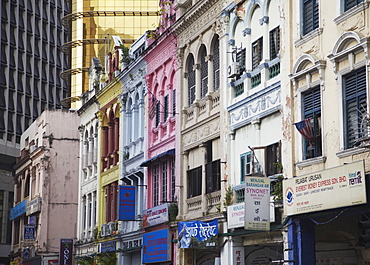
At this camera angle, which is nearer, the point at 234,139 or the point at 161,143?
the point at 234,139

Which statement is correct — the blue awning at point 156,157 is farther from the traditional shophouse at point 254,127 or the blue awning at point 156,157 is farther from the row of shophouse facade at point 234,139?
the traditional shophouse at point 254,127

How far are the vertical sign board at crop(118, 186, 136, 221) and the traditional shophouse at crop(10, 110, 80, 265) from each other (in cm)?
1765

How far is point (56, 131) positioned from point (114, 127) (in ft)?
44.2

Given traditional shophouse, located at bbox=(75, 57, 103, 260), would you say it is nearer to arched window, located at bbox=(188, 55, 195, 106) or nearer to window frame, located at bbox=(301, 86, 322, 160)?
arched window, located at bbox=(188, 55, 195, 106)

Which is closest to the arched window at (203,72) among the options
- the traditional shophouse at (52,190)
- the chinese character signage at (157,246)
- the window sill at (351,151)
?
the chinese character signage at (157,246)

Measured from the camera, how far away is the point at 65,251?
45031 mm

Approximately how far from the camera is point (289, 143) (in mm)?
21188

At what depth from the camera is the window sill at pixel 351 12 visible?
59.5 ft

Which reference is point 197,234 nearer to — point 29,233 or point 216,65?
point 216,65

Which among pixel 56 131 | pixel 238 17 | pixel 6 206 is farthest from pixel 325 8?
pixel 6 206

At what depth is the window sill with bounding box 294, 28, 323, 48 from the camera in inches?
788

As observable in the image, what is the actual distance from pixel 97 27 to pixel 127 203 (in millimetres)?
29128

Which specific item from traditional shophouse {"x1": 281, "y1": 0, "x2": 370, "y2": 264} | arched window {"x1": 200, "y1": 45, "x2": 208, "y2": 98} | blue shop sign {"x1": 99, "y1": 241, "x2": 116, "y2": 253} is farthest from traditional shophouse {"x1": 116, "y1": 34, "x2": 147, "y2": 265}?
traditional shophouse {"x1": 281, "y1": 0, "x2": 370, "y2": 264}

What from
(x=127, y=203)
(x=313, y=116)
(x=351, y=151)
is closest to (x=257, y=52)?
(x=313, y=116)
